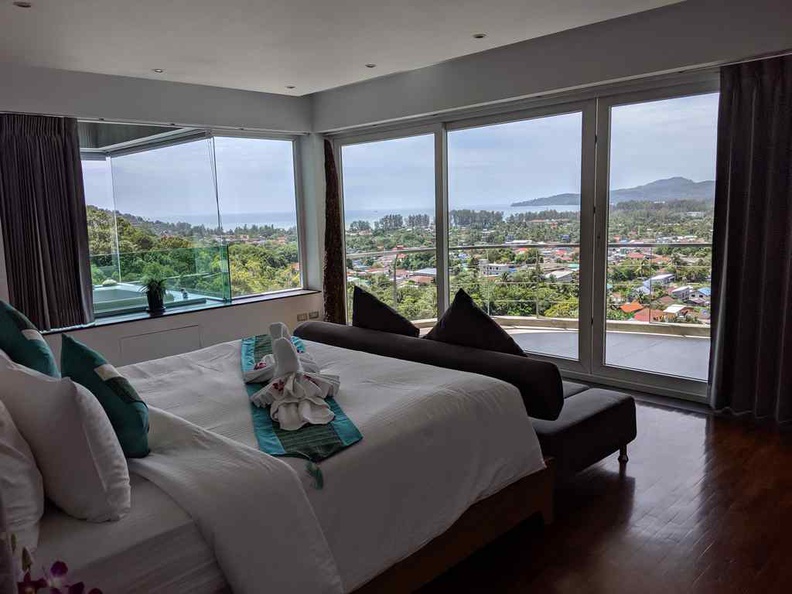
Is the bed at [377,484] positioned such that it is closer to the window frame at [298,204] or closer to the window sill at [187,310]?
the window sill at [187,310]

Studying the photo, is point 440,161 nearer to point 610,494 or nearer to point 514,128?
point 514,128

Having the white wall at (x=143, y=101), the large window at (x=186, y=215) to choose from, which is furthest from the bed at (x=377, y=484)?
the white wall at (x=143, y=101)

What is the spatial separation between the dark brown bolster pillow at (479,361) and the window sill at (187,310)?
91.0 inches

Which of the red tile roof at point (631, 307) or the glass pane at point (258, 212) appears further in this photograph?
the glass pane at point (258, 212)

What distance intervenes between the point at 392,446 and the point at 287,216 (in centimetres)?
482

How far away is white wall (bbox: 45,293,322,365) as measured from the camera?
16.0ft

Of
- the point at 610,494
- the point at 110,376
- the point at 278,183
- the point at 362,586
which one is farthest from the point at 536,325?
the point at 110,376

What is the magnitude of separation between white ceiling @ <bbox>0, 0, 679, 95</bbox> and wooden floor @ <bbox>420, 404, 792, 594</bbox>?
101 inches

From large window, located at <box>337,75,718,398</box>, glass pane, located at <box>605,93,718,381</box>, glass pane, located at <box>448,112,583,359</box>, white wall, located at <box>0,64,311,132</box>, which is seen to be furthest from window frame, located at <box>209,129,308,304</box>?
glass pane, located at <box>605,93,718,381</box>

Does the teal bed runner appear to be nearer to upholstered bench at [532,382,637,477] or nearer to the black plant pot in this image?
upholstered bench at [532,382,637,477]

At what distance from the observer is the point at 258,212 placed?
6.24 meters

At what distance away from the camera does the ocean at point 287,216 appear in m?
5.24

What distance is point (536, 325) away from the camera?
5195 millimetres

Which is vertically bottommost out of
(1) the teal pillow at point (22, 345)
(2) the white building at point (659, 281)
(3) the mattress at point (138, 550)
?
(3) the mattress at point (138, 550)
